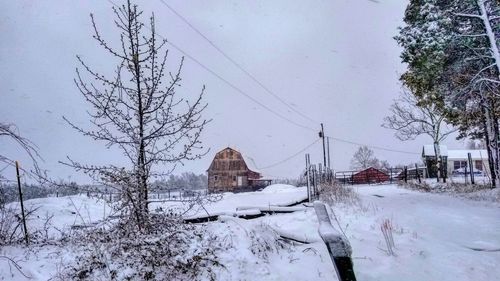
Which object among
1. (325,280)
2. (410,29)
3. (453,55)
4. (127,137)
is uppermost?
(410,29)

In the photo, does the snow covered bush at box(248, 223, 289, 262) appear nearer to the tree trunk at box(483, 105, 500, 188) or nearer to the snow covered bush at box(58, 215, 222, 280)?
the snow covered bush at box(58, 215, 222, 280)

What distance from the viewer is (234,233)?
6.34m

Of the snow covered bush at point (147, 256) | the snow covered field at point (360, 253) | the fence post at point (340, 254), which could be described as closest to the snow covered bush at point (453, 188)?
the snow covered field at point (360, 253)

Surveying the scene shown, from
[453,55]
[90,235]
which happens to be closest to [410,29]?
[453,55]

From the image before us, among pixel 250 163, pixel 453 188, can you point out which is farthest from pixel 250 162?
pixel 453 188

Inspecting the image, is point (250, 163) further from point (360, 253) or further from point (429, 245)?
point (360, 253)

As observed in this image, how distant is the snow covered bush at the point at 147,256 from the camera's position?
17.4 feet

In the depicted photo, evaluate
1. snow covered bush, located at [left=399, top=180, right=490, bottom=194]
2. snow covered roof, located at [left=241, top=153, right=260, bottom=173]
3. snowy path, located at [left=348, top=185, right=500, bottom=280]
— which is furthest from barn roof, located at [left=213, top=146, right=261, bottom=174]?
snowy path, located at [left=348, top=185, right=500, bottom=280]

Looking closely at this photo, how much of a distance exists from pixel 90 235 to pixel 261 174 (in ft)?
179

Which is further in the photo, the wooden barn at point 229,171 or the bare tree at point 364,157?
the bare tree at point 364,157

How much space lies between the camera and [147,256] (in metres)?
5.54

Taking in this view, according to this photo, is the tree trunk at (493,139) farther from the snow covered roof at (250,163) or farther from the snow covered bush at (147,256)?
the snow covered roof at (250,163)

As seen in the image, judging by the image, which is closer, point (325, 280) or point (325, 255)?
point (325, 280)

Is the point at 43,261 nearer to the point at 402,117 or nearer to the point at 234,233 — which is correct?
the point at 234,233
